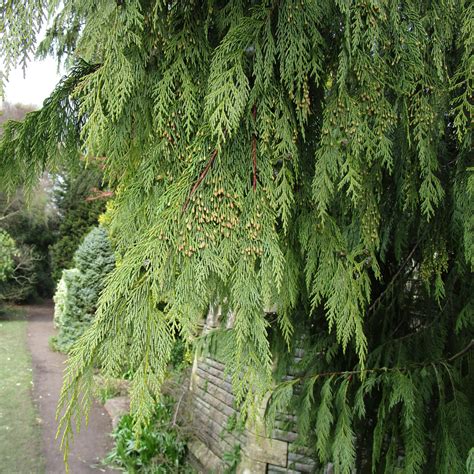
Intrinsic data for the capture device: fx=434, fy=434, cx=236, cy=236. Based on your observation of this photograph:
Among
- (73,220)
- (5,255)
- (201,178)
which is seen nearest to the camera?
(201,178)

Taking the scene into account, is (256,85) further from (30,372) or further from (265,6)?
(30,372)

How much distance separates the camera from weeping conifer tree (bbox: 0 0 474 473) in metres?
1.40

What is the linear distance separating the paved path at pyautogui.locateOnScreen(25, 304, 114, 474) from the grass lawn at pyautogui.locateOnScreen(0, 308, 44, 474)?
0.45ft

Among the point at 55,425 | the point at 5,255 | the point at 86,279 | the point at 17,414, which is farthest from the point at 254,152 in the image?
the point at 5,255

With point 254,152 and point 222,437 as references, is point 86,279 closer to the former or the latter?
point 222,437

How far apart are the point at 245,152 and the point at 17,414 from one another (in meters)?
7.68

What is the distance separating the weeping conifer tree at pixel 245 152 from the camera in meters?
1.40

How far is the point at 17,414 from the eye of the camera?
24.3 ft

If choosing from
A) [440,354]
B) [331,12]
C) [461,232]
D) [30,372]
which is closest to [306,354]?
[440,354]

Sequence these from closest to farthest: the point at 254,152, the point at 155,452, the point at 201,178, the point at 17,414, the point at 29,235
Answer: the point at 201,178
the point at 254,152
the point at 155,452
the point at 17,414
the point at 29,235

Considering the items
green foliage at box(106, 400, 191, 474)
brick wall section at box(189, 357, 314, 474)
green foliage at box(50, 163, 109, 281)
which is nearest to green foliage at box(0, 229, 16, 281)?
green foliage at box(50, 163, 109, 281)

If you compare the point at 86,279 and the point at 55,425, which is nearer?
the point at 55,425

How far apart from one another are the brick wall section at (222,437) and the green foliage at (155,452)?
0.70 feet

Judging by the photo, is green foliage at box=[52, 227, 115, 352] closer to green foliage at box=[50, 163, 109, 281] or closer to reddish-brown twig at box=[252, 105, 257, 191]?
green foliage at box=[50, 163, 109, 281]
